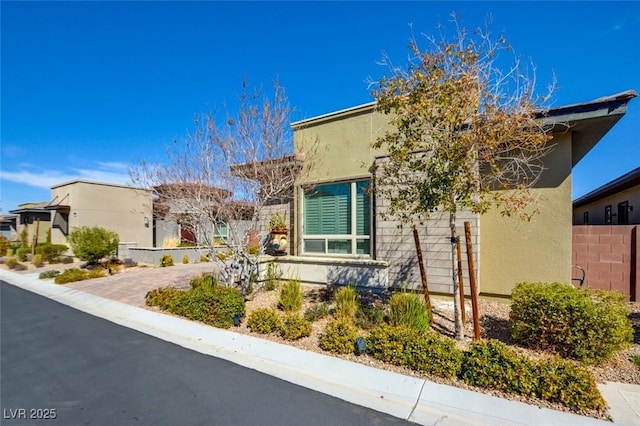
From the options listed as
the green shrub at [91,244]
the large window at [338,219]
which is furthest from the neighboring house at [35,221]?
the large window at [338,219]

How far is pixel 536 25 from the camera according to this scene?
6.12 m

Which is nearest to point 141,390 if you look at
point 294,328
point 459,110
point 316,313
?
point 294,328

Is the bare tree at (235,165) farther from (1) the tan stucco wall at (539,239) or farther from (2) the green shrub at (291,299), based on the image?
(1) the tan stucco wall at (539,239)

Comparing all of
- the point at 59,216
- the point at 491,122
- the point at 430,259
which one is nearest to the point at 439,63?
the point at 491,122

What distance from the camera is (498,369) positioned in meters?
3.74

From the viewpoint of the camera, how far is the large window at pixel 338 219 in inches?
339

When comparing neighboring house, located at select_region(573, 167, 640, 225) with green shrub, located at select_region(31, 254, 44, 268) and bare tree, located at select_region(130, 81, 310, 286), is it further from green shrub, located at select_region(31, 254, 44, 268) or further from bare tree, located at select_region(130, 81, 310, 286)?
green shrub, located at select_region(31, 254, 44, 268)

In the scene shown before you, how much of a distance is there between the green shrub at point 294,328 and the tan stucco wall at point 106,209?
55.3ft

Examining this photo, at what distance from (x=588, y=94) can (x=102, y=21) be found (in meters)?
13.1

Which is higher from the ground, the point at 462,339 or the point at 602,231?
the point at 602,231

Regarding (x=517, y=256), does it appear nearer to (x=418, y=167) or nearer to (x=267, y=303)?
(x=418, y=167)

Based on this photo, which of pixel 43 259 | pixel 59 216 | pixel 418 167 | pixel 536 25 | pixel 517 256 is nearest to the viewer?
pixel 418 167

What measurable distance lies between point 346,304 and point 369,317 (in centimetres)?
63

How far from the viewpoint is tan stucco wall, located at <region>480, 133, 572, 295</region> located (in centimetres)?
664
